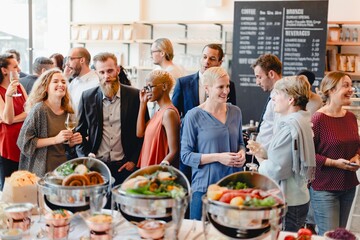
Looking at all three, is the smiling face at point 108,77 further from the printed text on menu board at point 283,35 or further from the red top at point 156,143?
the printed text on menu board at point 283,35

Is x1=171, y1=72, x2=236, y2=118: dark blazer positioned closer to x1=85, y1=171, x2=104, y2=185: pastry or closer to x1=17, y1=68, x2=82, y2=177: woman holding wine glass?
x1=17, y1=68, x2=82, y2=177: woman holding wine glass

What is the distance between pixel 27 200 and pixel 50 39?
627 centimetres

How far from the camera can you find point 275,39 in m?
7.12

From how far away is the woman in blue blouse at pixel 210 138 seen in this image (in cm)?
293

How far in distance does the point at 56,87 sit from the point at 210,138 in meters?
1.10

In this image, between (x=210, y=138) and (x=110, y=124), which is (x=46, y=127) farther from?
(x=210, y=138)

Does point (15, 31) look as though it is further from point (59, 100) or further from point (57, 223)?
point (57, 223)

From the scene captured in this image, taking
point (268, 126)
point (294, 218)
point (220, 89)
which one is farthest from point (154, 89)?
point (294, 218)

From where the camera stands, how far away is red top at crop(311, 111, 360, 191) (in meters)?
3.31

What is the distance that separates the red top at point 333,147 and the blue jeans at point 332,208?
54 mm

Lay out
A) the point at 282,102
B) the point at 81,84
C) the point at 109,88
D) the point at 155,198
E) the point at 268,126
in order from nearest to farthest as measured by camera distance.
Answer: the point at 155,198
the point at 282,102
the point at 109,88
the point at 268,126
the point at 81,84

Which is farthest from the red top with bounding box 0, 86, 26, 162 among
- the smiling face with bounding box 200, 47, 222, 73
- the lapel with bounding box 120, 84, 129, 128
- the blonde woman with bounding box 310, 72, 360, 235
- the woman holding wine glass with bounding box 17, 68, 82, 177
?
the blonde woman with bounding box 310, 72, 360, 235

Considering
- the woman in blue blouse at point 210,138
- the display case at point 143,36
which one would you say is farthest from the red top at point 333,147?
the display case at point 143,36

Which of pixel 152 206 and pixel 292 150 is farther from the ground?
pixel 292 150
